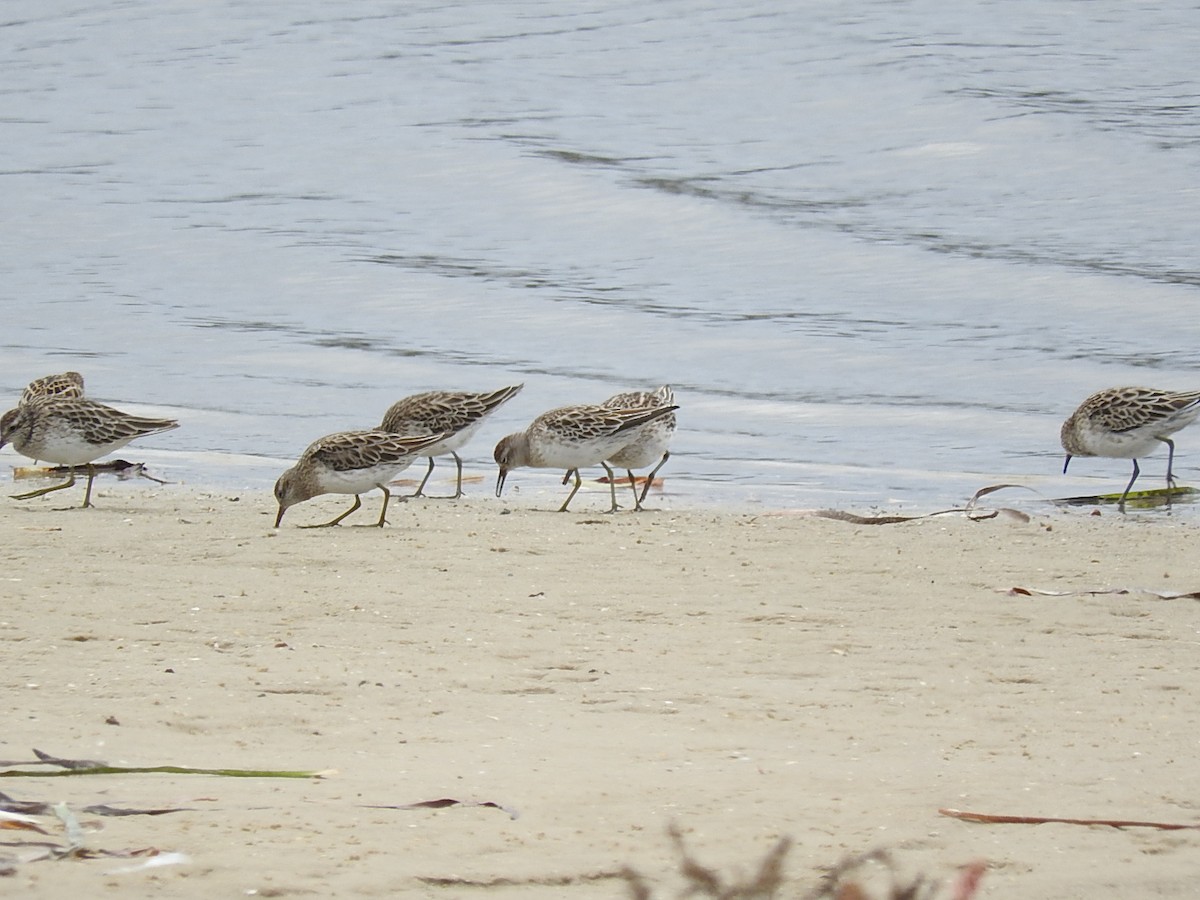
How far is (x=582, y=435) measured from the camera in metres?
10.7

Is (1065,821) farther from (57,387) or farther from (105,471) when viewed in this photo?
(57,387)

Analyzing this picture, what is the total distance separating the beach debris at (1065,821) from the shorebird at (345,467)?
5.35 meters

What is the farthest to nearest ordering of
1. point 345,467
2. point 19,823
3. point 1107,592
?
1. point 345,467
2. point 1107,592
3. point 19,823

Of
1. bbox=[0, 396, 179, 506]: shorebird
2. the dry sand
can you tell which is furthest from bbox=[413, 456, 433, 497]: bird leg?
the dry sand

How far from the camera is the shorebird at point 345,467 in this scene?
378 inches

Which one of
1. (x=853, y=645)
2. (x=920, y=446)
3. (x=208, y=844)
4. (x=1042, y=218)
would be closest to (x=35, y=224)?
(x=1042, y=218)

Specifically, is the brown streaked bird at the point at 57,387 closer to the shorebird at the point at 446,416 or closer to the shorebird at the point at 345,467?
the shorebird at the point at 446,416

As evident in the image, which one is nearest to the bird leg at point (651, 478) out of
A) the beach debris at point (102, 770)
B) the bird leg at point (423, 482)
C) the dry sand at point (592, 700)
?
the dry sand at point (592, 700)

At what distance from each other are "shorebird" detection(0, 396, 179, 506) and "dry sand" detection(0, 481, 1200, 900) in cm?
95

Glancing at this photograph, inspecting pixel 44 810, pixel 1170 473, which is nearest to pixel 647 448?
pixel 1170 473

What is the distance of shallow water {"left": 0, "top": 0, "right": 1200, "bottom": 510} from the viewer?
43.7 ft

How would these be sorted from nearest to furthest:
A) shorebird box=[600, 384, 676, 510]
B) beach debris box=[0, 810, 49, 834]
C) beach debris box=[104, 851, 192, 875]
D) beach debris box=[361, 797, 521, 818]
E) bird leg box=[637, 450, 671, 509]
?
beach debris box=[104, 851, 192, 875], beach debris box=[0, 810, 49, 834], beach debris box=[361, 797, 521, 818], bird leg box=[637, 450, 671, 509], shorebird box=[600, 384, 676, 510]

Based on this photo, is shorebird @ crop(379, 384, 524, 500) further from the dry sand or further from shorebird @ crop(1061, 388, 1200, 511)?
shorebird @ crop(1061, 388, 1200, 511)

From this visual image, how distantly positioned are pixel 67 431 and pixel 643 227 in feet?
38.2
